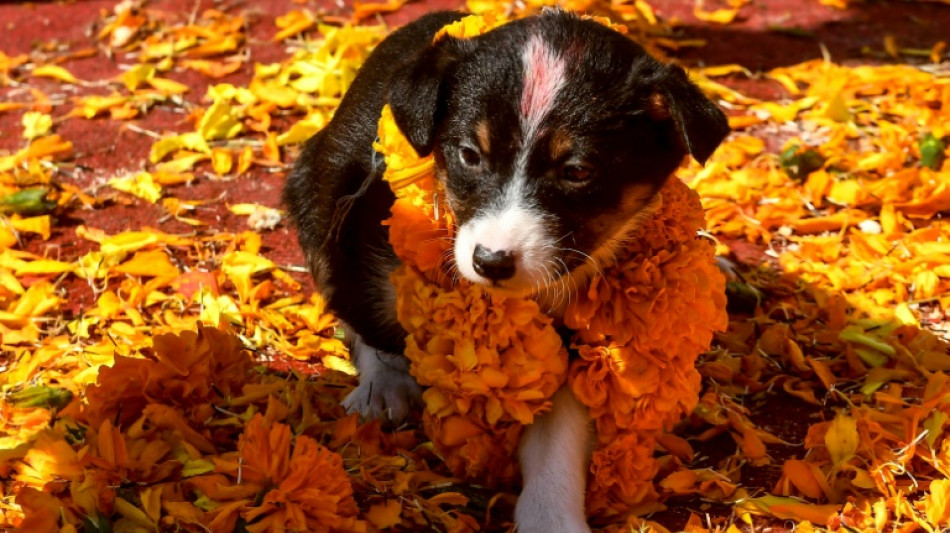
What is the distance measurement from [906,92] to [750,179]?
1.51 meters

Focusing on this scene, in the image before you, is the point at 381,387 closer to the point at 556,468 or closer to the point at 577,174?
the point at 556,468

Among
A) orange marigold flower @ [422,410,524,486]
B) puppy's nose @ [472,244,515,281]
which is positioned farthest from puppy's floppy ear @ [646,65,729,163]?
orange marigold flower @ [422,410,524,486]

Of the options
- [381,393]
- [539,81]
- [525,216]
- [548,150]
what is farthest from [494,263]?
[381,393]

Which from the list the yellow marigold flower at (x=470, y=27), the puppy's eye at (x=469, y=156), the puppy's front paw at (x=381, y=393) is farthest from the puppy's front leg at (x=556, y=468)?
the yellow marigold flower at (x=470, y=27)

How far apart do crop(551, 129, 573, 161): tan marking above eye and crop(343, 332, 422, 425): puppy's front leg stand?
1.44 meters

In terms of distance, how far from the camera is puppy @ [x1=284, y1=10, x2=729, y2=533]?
3.54m

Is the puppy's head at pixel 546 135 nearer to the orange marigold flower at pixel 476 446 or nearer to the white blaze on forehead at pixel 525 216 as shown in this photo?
the white blaze on forehead at pixel 525 216

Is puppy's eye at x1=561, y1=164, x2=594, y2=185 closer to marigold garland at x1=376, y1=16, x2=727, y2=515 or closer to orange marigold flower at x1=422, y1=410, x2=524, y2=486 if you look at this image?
marigold garland at x1=376, y1=16, x2=727, y2=515

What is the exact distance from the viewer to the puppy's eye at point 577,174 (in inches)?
141

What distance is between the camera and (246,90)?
695 centimetres

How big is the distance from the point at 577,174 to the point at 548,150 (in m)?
0.12

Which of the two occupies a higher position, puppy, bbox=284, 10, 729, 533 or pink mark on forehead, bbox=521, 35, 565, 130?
pink mark on forehead, bbox=521, 35, 565, 130

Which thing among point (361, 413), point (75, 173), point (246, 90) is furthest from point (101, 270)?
point (246, 90)

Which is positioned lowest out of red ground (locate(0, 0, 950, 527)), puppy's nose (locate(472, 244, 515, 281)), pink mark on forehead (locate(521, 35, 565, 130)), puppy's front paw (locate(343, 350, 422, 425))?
red ground (locate(0, 0, 950, 527))
